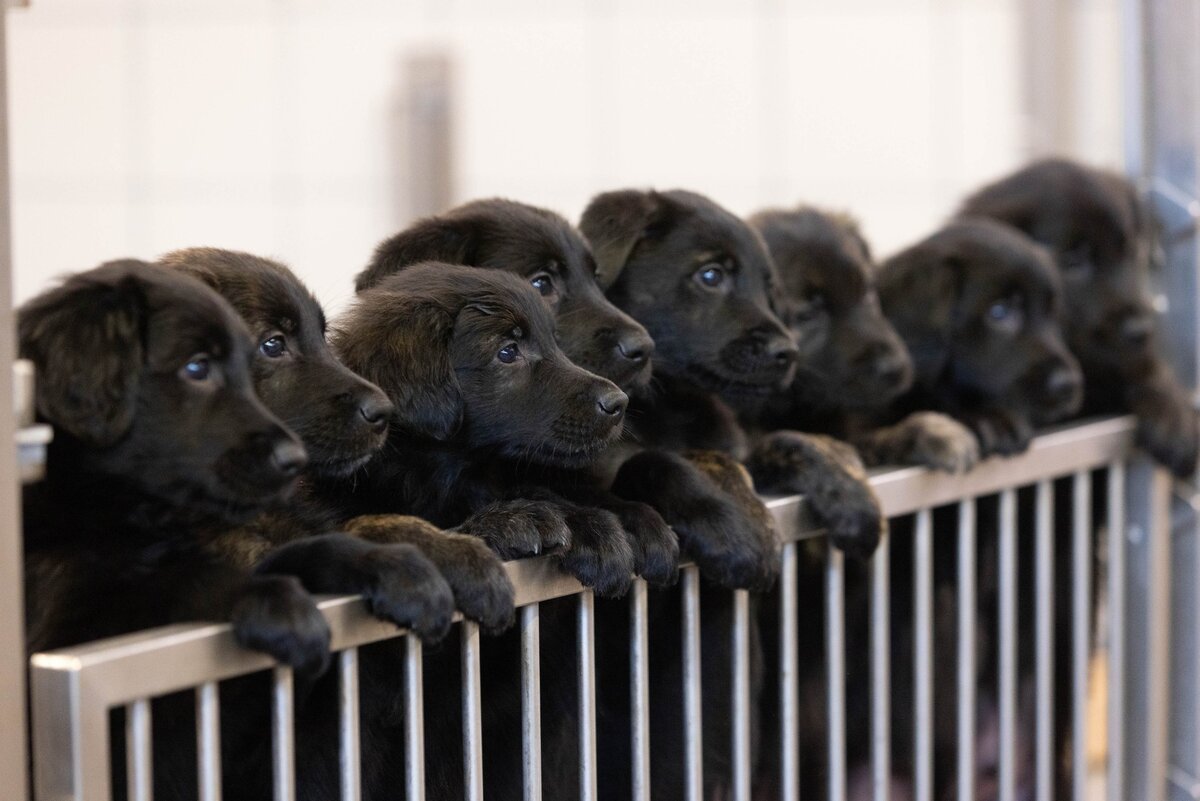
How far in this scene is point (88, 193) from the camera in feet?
21.4

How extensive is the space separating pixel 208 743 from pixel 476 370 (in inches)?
31.0

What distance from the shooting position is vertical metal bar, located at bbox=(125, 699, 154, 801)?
4.28ft

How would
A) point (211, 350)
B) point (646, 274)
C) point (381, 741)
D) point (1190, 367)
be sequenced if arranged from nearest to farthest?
point (211, 350) < point (381, 741) < point (646, 274) < point (1190, 367)

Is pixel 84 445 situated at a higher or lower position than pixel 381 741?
higher

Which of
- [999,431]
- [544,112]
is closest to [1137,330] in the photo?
[999,431]

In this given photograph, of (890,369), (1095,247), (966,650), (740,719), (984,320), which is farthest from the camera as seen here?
(1095,247)

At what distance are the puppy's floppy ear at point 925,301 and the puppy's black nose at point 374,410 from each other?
1.56 meters

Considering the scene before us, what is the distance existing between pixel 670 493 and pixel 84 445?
85cm

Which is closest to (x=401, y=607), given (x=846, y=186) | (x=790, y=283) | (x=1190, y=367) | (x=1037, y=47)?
(x=790, y=283)

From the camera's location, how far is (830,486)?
223cm

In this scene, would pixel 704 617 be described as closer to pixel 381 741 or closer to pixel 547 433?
pixel 547 433

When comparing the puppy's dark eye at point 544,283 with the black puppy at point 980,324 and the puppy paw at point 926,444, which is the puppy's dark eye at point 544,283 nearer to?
the puppy paw at point 926,444

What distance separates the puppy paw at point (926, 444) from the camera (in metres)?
2.43

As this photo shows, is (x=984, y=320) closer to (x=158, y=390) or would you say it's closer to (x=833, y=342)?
(x=833, y=342)
